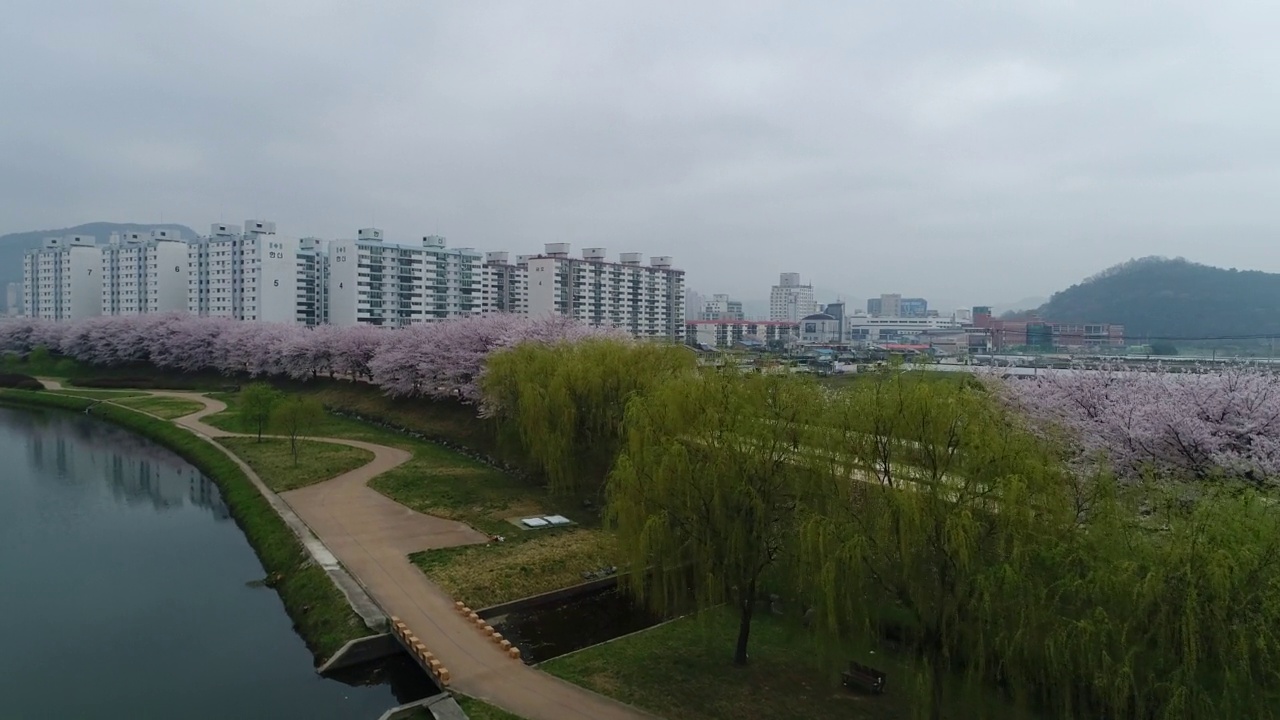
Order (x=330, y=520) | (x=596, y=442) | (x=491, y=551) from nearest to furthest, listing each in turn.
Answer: (x=491, y=551)
(x=330, y=520)
(x=596, y=442)

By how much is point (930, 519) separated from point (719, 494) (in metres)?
3.49

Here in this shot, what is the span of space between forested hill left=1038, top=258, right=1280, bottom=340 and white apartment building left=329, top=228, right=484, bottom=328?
74.8 m

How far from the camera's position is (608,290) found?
89.6 meters

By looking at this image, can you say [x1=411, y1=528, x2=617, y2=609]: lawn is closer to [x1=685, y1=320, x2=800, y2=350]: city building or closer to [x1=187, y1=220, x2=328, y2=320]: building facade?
[x1=187, y1=220, x2=328, y2=320]: building facade

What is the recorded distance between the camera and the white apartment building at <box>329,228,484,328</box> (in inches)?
2894

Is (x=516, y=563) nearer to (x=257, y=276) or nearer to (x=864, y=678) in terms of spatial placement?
(x=864, y=678)

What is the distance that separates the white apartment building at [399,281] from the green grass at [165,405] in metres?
27.3

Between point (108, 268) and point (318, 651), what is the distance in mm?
98659

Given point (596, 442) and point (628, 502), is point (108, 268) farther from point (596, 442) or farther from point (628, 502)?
point (628, 502)

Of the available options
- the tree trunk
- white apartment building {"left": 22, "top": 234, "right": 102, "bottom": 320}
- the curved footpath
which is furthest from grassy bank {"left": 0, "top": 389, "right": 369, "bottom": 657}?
white apartment building {"left": 22, "top": 234, "right": 102, "bottom": 320}

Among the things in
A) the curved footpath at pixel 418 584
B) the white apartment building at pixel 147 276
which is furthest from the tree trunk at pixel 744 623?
the white apartment building at pixel 147 276

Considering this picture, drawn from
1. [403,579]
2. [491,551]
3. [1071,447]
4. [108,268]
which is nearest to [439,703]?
[403,579]

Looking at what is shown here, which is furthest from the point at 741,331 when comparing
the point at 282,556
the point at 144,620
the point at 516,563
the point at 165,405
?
the point at 144,620

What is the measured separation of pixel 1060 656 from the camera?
7.52 metres
